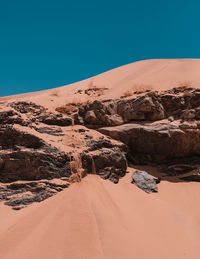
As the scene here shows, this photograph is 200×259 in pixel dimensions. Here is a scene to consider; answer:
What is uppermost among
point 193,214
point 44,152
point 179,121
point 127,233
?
point 179,121

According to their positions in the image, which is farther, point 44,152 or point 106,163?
point 106,163

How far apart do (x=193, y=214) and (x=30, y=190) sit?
4.74 m

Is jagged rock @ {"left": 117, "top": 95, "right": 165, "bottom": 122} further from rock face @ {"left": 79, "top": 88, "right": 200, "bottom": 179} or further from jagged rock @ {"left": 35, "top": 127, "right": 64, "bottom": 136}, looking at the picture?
jagged rock @ {"left": 35, "top": 127, "right": 64, "bottom": 136}

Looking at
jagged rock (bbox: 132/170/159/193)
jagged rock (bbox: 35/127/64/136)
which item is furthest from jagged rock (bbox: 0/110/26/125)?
jagged rock (bbox: 132/170/159/193)

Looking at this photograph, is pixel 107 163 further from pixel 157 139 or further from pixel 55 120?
pixel 55 120

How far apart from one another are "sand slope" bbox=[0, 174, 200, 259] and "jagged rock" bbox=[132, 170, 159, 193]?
0.59 metres

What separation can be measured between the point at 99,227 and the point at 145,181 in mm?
3363

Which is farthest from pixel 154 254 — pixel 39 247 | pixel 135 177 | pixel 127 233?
pixel 135 177

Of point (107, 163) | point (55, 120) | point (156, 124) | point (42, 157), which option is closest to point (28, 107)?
point (55, 120)

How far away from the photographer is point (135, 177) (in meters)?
6.54

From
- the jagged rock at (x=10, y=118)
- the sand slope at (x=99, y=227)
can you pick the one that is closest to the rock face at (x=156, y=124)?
the sand slope at (x=99, y=227)

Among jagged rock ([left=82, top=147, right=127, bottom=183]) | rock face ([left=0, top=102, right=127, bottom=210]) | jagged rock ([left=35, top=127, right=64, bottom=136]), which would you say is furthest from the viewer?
jagged rock ([left=35, top=127, right=64, bottom=136])

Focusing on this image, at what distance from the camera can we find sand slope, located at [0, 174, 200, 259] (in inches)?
122

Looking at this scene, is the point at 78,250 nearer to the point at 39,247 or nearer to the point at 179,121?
the point at 39,247
